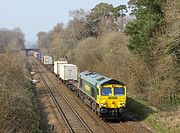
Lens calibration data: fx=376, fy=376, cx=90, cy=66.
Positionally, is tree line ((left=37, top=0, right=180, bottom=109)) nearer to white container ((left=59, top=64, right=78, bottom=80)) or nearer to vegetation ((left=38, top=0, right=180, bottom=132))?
vegetation ((left=38, top=0, right=180, bottom=132))

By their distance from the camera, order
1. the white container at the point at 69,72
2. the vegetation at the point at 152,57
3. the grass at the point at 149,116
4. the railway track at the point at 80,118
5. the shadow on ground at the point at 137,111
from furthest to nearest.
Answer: the white container at the point at 69,72
the shadow on ground at the point at 137,111
the vegetation at the point at 152,57
the railway track at the point at 80,118
the grass at the point at 149,116

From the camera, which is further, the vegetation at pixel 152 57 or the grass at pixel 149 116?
the vegetation at pixel 152 57

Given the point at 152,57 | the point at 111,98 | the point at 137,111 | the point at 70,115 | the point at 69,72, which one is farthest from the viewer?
the point at 69,72

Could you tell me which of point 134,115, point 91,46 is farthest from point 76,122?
point 91,46

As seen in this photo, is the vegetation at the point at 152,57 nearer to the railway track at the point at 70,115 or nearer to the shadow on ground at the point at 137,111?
the shadow on ground at the point at 137,111

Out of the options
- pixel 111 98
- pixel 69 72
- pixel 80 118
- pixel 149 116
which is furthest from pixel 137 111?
pixel 69 72

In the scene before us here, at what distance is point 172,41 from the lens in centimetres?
2345

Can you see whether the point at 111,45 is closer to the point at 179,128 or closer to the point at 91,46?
the point at 91,46

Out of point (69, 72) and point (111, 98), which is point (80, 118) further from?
point (69, 72)

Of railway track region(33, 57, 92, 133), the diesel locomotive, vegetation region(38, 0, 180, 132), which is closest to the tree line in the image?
vegetation region(38, 0, 180, 132)

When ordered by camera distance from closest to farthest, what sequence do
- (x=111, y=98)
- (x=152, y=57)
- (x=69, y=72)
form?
(x=111, y=98)
(x=152, y=57)
(x=69, y=72)

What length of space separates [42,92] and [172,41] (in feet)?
76.4

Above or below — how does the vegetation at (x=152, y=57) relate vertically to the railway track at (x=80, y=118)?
above

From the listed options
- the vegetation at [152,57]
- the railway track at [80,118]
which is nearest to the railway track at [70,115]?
the railway track at [80,118]
